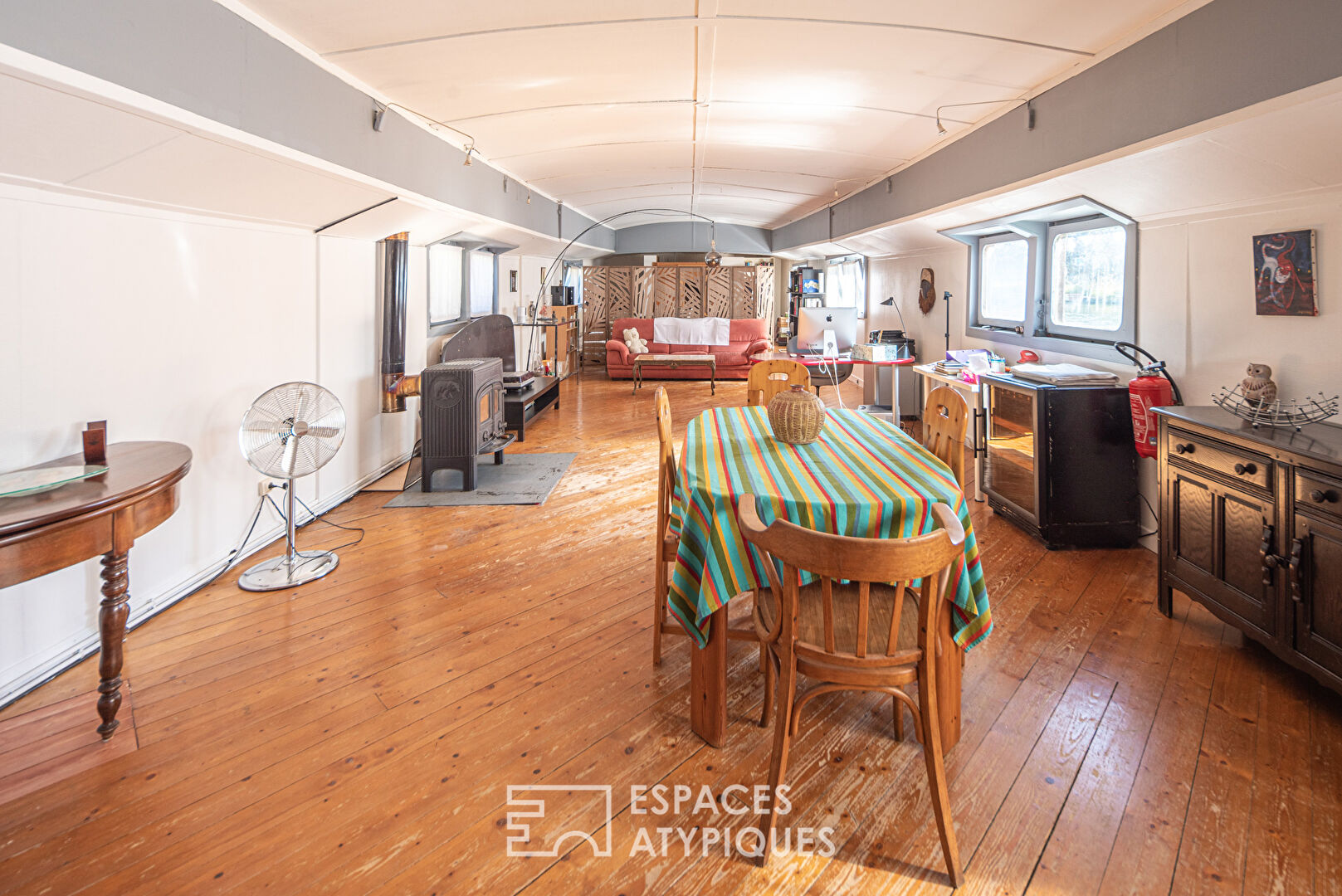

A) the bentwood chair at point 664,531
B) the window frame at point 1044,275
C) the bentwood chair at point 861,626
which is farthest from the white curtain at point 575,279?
the bentwood chair at point 861,626

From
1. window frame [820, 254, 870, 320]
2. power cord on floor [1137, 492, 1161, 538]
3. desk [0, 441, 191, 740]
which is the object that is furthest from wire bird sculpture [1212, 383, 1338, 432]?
window frame [820, 254, 870, 320]

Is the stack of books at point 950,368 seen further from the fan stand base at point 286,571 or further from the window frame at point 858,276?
the fan stand base at point 286,571

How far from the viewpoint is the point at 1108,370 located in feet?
13.2

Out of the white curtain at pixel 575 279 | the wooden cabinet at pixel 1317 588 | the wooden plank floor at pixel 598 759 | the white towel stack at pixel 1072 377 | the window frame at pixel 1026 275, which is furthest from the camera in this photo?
the white curtain at pixel 575 279

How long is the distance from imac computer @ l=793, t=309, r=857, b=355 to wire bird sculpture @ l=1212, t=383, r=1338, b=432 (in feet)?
11.5

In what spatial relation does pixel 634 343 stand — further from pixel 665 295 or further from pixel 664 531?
pixel 664 531

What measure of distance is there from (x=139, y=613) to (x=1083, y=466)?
452 centimetres

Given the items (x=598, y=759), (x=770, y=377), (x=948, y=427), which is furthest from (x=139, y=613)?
(x=948, y=427)

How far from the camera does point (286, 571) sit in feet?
11.1

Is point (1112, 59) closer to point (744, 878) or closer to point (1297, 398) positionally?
point (1297, 398)

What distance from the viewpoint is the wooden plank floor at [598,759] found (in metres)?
1.63

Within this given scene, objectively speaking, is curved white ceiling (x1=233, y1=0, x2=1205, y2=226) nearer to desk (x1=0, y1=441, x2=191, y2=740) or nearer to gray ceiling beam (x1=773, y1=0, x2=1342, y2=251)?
gray ceiling beam (x1=773, y1=0, x2=1342, y2=251)

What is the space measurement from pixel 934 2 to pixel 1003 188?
67.6 inches

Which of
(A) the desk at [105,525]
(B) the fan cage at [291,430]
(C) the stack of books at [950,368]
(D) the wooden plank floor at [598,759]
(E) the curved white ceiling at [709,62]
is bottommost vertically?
(D) the wooden plank floor at [598,759]
